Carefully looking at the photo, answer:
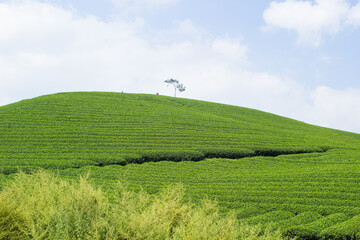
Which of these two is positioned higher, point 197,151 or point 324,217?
point 197,151

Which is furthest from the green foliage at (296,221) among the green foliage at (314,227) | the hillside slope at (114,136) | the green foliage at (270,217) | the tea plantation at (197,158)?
the hillside slope at (114,136)

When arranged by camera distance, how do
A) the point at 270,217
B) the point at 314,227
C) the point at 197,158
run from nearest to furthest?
the point at 314,227 < the point at 270,217 < the point at 197,158

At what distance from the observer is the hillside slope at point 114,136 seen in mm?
23047

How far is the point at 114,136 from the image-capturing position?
28156 millimetres

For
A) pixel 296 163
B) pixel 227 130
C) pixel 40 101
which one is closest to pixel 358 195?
pixel 296 163

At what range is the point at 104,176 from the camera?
18.3 m

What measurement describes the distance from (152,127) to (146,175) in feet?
42.9

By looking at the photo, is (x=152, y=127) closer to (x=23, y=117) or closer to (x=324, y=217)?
(x=23, y=117)

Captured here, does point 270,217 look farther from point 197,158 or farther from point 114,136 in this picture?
point 114,136

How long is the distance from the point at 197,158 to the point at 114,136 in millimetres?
8362

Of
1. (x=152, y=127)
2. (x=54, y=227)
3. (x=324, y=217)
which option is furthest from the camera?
(x=152, y=127)

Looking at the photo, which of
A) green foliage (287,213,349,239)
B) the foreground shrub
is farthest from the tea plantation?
the foreground shrub

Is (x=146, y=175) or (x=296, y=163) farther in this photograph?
(x=296, y=163)

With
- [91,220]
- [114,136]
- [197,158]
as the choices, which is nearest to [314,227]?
[91,220]
